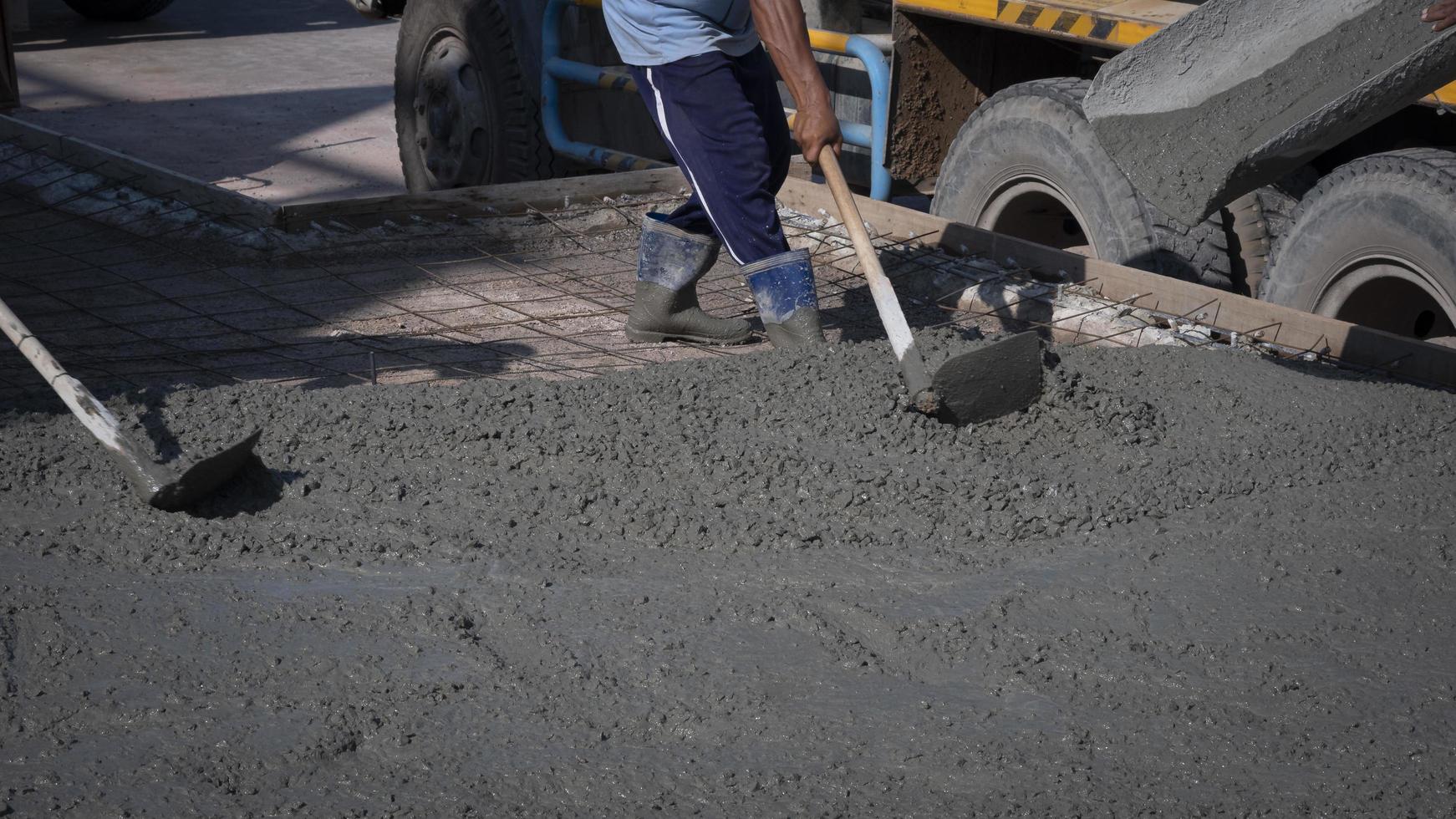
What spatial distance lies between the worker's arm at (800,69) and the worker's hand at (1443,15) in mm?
1381

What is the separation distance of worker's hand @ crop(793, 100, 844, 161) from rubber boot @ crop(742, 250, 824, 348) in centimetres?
34

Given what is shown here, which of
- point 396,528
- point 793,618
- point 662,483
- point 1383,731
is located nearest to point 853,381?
point 662,483

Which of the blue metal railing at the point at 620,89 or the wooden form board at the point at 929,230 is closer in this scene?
the wooden form board at the point at 929,230

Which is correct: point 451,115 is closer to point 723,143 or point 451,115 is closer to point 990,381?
point 723,143

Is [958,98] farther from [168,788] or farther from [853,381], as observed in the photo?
[168,788]

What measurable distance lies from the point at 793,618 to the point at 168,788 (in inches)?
43.1

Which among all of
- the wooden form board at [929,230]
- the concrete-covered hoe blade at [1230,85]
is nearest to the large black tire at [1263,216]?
the wooden form board at [929,230]

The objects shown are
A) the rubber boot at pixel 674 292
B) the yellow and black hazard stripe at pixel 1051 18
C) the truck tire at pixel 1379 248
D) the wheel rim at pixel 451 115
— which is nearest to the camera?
the truck tire at pixel 1379 248

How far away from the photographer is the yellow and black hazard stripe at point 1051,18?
397cm

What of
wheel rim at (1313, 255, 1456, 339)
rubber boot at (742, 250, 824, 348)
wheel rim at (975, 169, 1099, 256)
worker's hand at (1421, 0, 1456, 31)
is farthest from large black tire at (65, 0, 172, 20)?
worker's hand at (1421, 0, 1456, 31)

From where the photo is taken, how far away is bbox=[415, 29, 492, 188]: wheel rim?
20.7 ft

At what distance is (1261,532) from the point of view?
9.19 feet

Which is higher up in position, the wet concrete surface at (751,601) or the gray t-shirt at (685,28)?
the gray t-shirt at (685,28)

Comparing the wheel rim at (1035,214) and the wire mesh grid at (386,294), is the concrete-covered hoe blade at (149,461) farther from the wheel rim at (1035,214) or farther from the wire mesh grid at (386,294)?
the wheel rim at (1035,214)
